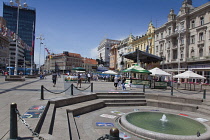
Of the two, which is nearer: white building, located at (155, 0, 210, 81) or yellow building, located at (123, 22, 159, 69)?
white building, located at (155, 0, 210, 81)

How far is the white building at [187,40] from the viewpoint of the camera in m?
30.8

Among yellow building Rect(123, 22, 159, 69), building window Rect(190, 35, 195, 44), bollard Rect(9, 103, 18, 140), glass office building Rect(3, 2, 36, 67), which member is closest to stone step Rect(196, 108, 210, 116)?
bollard Rect(9, 103, 18, 140)

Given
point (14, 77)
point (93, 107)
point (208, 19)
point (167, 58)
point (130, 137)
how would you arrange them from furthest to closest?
point (167, 58), point (208, 19), point (14, 77), point (93, 107), point (130, 137)

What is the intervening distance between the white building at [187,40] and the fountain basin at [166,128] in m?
26.4

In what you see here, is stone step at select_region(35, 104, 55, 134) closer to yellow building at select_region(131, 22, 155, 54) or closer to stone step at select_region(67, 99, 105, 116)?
stone step at select_region(67, 99, 105, 116)

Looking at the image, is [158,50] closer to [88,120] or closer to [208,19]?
[208,19]

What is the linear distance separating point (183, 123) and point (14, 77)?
23062 millimetres

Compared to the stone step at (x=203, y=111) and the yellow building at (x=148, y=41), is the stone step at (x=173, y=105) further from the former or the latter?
the yellow building at (x=148, y=41)

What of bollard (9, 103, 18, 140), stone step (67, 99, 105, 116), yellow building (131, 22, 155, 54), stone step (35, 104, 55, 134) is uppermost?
yellow building (131, 22, 155, 54)

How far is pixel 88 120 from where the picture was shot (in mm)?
7234

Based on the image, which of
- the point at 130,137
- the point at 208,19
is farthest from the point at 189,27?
the point at 130,137

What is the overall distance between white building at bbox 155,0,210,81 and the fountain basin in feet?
86.5

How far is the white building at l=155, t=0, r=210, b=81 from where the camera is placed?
1213 inches

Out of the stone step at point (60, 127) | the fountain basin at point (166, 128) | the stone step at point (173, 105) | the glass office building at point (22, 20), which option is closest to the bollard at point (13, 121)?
the stone step at point (60, 127)
